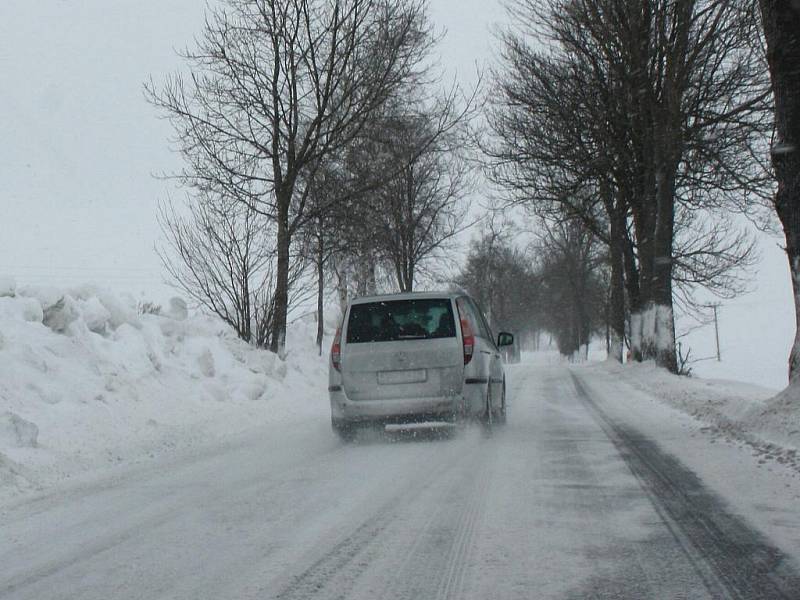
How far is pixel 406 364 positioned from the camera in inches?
368

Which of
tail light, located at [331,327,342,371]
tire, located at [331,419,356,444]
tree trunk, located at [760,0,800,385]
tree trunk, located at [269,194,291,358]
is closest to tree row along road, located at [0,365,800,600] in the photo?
tire, located at [331,419,356,444]

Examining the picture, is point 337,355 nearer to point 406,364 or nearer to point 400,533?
point 406,364

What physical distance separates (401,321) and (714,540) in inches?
216

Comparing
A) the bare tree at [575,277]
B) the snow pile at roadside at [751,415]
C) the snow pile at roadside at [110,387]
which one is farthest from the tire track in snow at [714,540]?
the bare tree at [575,277]

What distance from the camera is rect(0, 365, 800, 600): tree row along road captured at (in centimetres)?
383

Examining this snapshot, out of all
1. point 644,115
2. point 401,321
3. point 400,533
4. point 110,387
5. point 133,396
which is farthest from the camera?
point 644,115

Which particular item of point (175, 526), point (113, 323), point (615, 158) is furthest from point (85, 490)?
point (615, 158)

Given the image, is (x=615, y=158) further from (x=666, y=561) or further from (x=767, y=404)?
(x=666, y=561)

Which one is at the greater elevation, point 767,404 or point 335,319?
point 335,319

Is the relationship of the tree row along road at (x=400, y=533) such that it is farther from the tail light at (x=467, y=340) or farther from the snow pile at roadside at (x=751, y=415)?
the tail light at (x=467, y=340)

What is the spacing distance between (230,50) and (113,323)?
8250 mm

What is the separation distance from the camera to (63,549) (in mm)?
4801

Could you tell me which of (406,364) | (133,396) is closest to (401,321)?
(406,364)

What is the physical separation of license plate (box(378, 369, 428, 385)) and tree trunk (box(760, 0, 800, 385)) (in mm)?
4090
